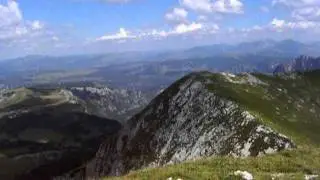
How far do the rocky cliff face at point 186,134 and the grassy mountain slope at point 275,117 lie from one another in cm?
388

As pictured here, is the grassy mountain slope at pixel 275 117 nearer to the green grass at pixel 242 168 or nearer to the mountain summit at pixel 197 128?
the green grass at pixel 242 168

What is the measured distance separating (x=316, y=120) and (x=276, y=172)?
11901 cm

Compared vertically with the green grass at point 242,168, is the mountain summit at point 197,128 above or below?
below

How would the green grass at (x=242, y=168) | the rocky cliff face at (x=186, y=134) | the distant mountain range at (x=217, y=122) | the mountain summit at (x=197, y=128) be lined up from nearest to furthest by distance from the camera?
the green grass at (x=242, y=168), the rocky cliff face at (x=186, y=134), the mountain summit at (x=197, y=128), the distant mountain range at (x=217, y=122)

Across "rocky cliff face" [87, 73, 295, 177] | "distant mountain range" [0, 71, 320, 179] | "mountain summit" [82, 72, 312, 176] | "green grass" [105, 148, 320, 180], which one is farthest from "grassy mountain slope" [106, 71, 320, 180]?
"rocky cliff face" [87, 73, 295, 177]

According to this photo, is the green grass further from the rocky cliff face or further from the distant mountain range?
the rocky cliff face

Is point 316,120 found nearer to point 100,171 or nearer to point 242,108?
point 242,108

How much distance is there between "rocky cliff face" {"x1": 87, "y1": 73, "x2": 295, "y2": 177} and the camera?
11550cm

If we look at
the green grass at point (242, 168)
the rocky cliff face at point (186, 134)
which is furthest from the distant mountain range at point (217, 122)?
the green grass at point (242, 168)

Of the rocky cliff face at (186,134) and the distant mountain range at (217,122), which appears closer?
the rocky cliff face at (186,134)

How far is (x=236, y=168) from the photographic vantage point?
28.8 meters

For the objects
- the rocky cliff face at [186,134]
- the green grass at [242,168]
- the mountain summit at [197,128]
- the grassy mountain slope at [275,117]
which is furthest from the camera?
the mountain summit at [197,128]

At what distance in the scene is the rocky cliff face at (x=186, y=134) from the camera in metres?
116

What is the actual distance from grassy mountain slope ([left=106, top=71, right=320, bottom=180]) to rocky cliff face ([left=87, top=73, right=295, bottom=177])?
3.88 metres
